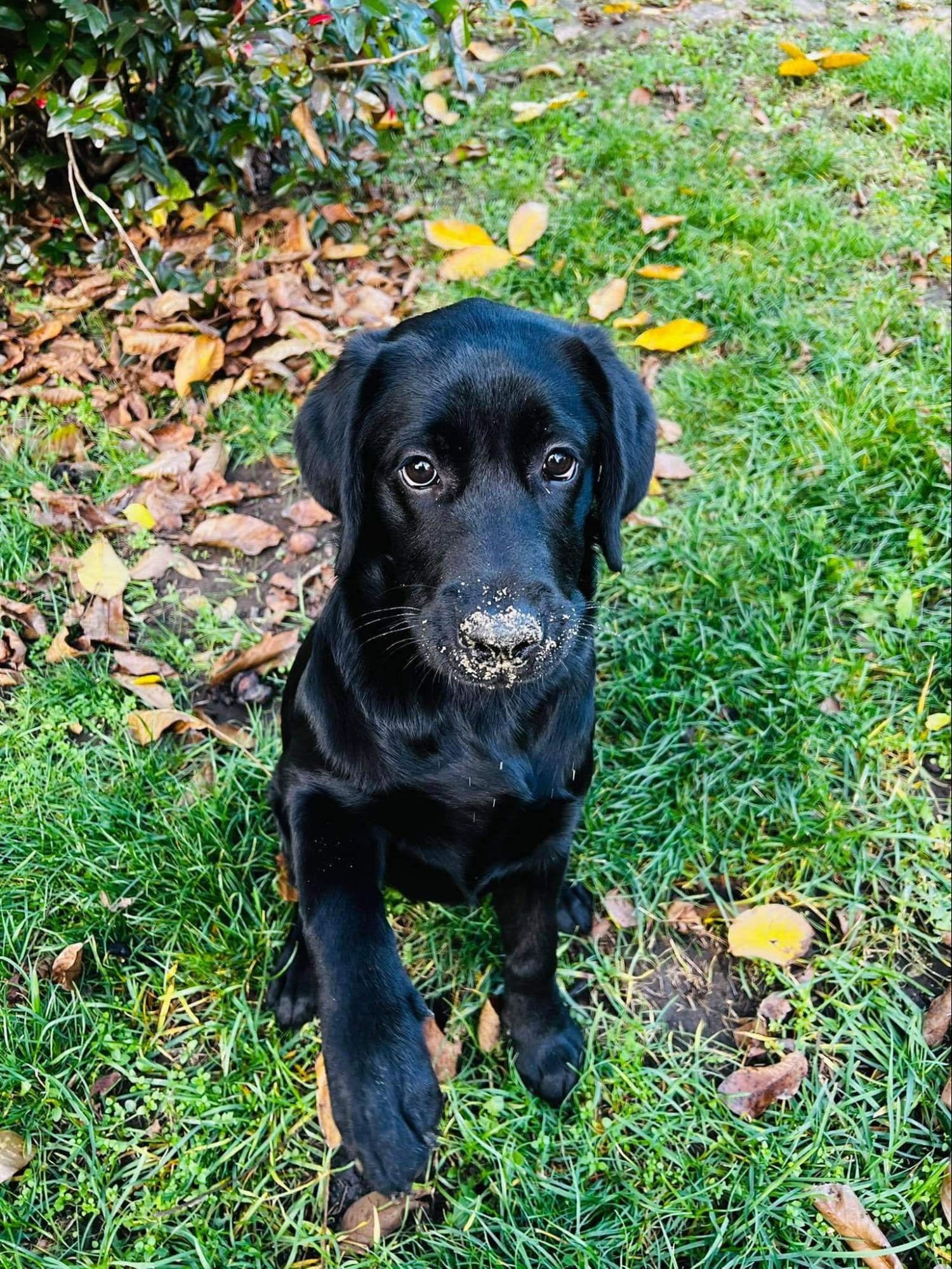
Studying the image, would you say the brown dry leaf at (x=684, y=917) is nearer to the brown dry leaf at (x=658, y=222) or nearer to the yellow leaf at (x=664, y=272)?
the yellow leaf at (x=664, y=272)

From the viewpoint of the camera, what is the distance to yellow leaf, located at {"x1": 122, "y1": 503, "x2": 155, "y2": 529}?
327cm

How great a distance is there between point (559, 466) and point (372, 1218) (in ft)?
5.02

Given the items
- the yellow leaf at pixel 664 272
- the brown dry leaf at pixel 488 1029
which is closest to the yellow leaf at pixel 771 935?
the brown dry leaf at pixel 488 1029

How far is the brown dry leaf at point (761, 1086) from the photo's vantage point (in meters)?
2.15

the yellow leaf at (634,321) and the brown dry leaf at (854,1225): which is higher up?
the yellow leaf at (634,321)

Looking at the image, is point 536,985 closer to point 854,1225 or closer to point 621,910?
point 621,910

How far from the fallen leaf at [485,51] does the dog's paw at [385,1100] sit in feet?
16.3

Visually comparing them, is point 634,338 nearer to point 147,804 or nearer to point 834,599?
point 834,599

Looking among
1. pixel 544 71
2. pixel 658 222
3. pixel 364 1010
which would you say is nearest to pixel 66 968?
pixel 364 1010

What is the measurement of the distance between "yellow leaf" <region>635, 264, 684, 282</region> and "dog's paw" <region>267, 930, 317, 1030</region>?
9.67ft

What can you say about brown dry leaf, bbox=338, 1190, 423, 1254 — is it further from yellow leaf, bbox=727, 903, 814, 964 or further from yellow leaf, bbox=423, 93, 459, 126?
yellow leaf, bbox=423, 93, 459, 126

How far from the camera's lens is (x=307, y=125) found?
11.7 ft

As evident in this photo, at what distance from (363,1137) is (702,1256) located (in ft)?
2.43

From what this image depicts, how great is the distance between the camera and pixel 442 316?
2.07 metres
